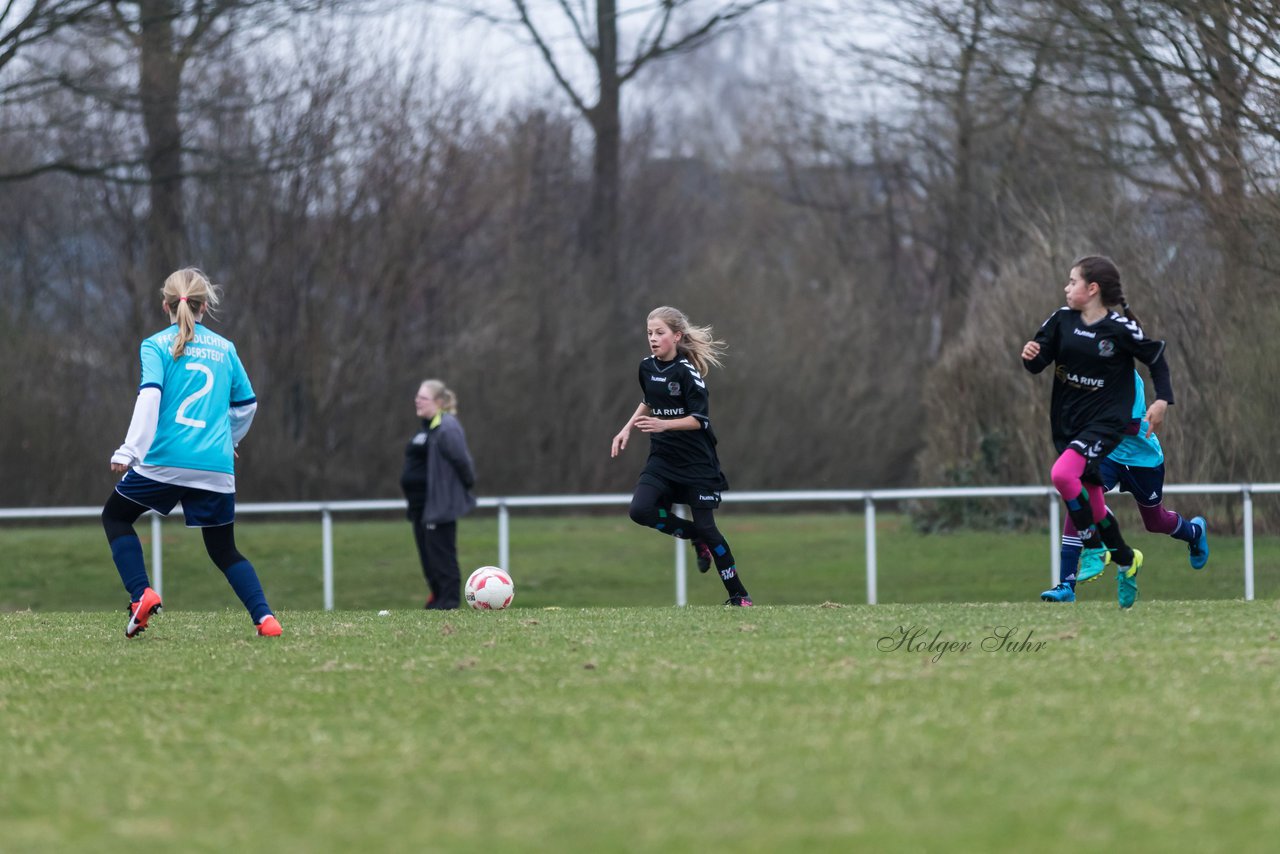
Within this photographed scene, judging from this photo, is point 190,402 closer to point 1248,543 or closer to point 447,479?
point 447,479

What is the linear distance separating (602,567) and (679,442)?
9502 mm

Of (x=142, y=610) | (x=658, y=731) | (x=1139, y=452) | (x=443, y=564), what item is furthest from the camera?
(x=443, y=564)

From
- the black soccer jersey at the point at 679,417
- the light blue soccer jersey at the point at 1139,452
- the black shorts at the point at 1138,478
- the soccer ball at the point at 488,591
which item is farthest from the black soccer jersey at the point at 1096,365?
the soccer ball at the point at 488,591

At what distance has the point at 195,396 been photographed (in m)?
7.83

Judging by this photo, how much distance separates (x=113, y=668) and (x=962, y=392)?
47.3ft

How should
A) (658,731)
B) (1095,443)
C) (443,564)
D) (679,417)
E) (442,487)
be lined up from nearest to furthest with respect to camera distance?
(658,731) < (1095,443) < (679,417) < (442,487) < (443,564)

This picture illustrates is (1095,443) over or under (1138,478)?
over

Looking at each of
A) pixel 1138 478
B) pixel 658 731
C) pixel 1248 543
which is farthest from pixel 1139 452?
pixel 1248 543

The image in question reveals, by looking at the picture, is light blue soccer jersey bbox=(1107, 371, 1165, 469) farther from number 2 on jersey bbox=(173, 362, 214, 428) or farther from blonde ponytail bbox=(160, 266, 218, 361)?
blonde ponytail bbox=(160, 266, 218, 361)

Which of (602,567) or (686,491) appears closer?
(686,491)

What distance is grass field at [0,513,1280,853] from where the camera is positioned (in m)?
3.61

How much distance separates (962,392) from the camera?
64.5ft

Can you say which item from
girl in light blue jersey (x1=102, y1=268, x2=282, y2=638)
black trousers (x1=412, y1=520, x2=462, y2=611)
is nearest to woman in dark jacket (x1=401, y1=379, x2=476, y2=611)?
black trousers (x1=412, y1=520, x2=462, y2=611)

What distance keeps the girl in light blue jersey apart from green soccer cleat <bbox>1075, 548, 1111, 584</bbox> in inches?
174
